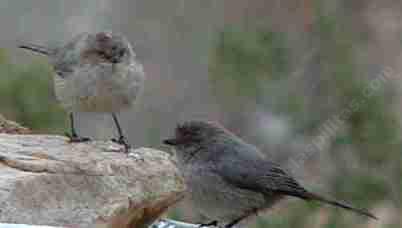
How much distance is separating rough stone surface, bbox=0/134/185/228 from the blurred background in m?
2.49

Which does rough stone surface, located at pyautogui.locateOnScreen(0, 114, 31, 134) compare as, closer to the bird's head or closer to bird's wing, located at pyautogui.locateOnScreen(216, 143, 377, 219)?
the bird's head

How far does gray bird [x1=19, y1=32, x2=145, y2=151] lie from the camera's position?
5.66 metres

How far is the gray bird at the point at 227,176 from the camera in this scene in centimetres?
577

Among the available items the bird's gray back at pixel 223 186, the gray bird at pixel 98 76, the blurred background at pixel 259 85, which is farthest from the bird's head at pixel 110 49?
the blurred background at pixel 259 85

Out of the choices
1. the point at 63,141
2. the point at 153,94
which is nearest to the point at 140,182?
the point at 63,141

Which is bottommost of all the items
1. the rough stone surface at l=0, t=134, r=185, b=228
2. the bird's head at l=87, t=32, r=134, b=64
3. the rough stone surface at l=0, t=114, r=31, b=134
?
the rough stone surface at l=0, t=134, r=185, b=228

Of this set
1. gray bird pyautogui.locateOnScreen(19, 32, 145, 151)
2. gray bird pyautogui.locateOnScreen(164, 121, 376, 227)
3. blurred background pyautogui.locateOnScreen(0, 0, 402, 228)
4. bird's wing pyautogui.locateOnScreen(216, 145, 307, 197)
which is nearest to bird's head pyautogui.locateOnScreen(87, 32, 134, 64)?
gray bird pyautogui.locateOnScreen(19, 32, 145, 151)

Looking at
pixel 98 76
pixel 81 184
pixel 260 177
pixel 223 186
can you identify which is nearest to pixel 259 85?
pixel 260 177

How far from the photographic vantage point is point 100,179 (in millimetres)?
4645

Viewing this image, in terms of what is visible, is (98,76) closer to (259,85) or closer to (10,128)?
(10,128)

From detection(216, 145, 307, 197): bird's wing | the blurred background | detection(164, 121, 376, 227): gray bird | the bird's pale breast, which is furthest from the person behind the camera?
the blurred background

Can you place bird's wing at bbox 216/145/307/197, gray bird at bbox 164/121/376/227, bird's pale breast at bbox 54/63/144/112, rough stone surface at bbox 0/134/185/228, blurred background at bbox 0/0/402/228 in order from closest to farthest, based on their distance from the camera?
1. rough stone surface at bbox 0/134/185/228
2. bird's pale breast at bbox 54/63/144/112
3. gray bird at bbox 164/121/376/227
4. bird's wing at bbox 216/145/307/197
5. blurred background at bbox 0/0/402/228

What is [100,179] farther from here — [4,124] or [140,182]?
[4,124]

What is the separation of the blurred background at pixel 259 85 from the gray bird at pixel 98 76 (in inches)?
75.1
